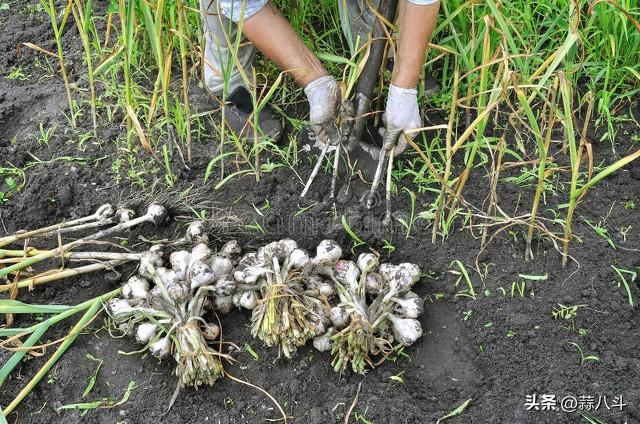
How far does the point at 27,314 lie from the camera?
5.81ft

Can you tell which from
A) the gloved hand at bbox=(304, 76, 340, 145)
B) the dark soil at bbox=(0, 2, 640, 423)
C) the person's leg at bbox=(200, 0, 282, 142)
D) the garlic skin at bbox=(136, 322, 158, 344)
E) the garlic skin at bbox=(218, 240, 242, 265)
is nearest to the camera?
the dark soil at bbox=(0, 2, 640, 423)

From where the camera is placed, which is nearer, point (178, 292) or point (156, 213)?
point (178, 292)

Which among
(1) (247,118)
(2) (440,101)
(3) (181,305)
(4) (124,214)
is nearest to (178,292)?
(3) (181,305)

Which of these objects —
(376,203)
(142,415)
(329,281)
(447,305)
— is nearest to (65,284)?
(142,415)

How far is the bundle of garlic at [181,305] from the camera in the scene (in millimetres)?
1614

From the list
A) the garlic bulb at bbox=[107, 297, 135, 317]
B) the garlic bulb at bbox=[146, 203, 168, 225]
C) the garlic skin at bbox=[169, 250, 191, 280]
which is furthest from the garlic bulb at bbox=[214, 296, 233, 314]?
the garlic bulb at bbox=[146, 203, 168, 225]

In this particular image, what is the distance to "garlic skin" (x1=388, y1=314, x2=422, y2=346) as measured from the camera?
5.42 feet

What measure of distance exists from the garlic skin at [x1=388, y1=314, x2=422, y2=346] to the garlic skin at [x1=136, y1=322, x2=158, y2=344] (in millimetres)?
616

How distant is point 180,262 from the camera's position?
177cm

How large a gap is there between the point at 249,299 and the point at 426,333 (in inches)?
Answer: 18.9

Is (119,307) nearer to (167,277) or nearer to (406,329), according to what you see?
(167,277)

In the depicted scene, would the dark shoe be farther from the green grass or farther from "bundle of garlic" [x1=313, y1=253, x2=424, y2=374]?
"bundle of garlic" [x1=313, y1=253, x2=424, y2=374]

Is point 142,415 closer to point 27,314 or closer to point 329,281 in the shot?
point 27,314

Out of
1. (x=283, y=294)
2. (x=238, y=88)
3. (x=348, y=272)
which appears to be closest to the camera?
(x=283, y=294)
